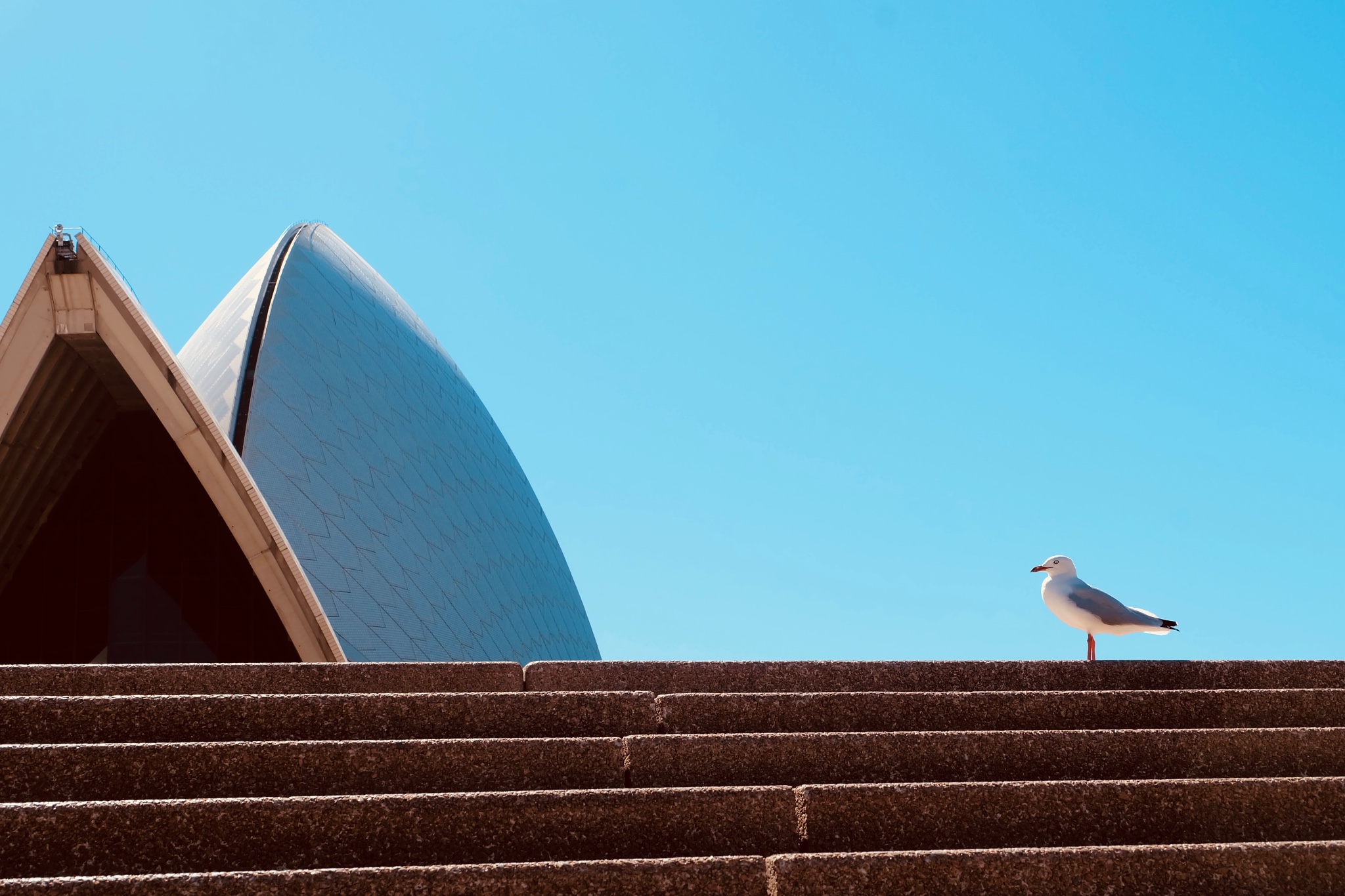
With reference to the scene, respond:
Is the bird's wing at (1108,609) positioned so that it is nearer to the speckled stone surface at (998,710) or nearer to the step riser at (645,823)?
the speckled stone surface at (998,710)

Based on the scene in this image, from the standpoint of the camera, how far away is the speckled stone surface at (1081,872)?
9.56ft

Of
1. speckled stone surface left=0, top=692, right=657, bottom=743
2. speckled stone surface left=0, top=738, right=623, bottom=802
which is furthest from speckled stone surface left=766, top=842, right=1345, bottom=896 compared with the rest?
speckled stone surface left=0, top=692, right=657, bottom=743

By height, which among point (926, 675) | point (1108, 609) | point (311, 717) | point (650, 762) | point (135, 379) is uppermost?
point (135, 379)

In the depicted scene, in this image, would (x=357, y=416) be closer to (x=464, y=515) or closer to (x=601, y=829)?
(x=464, y=515)

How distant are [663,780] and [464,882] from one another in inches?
30.8

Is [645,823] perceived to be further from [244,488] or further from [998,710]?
[244,488]

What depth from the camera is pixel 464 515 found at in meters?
18.9

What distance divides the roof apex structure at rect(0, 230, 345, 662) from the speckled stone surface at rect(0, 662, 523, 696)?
7343mm

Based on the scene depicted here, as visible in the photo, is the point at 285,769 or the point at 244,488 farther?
the point at 244,488

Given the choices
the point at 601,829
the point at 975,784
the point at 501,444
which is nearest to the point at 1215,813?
the point at 975,784

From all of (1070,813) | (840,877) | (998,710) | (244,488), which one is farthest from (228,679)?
(244,488)

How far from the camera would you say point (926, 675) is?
4277 mm

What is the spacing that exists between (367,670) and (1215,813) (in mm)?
2582

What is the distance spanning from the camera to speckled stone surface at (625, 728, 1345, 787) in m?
3.49
